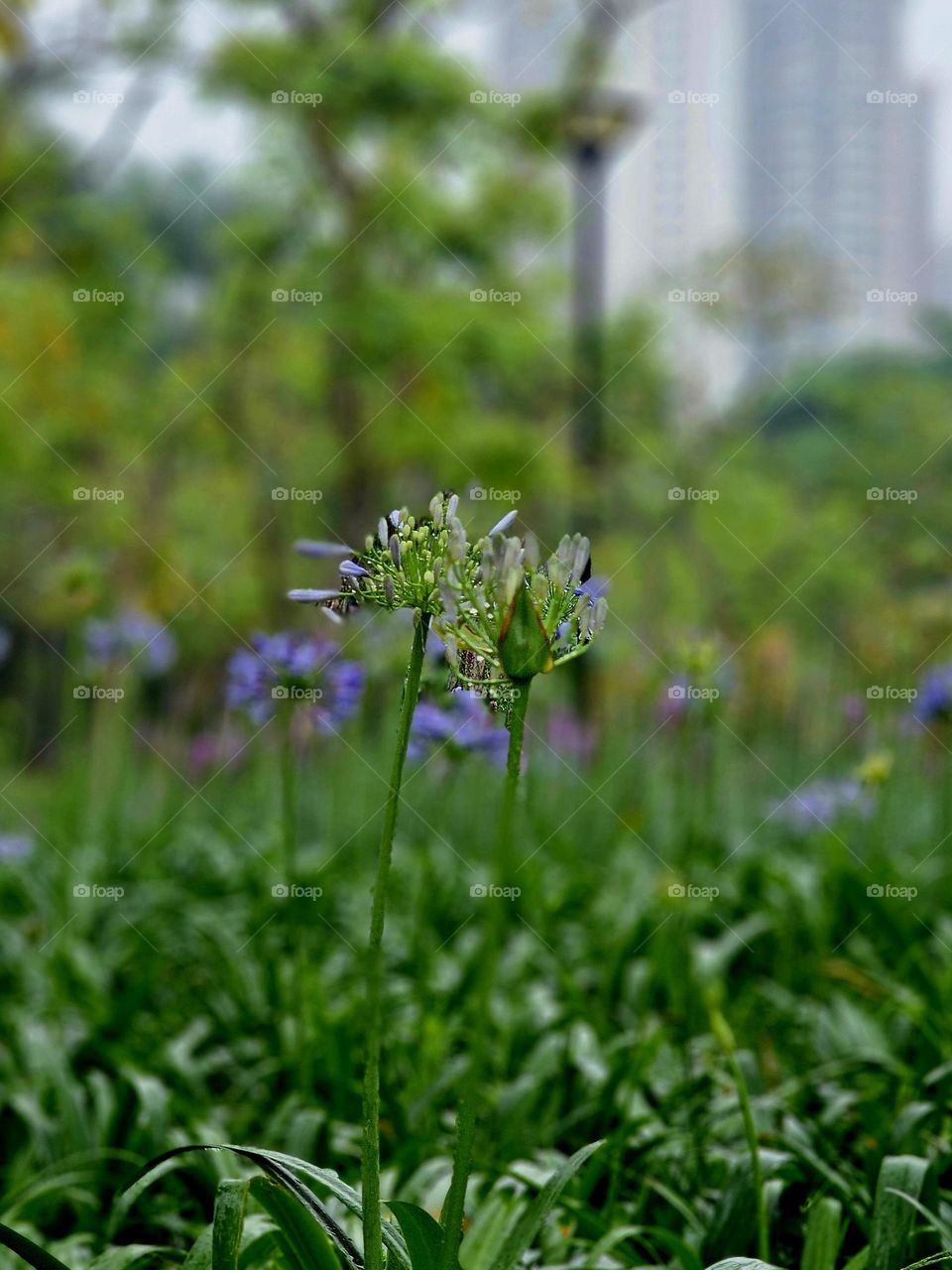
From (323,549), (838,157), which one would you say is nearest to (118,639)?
(323,549)

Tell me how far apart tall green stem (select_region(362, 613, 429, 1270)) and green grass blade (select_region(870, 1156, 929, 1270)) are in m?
0.65

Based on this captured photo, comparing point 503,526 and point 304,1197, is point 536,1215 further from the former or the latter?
point 503,526

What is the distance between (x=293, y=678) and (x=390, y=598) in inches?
49.9

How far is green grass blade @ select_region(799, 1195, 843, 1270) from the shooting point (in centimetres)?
159

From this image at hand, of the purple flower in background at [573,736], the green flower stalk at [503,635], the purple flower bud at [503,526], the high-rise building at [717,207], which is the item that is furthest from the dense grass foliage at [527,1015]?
the high-rise building at [717,207]

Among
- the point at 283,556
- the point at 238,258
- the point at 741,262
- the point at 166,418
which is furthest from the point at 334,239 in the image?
the point at 741,262

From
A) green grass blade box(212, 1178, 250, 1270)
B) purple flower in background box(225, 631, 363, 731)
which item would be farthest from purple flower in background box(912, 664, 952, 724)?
green grass blade box(212, 1178, 250, 1270)

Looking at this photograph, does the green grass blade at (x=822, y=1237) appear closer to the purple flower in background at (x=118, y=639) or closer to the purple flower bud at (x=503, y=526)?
the purple flower bud at (x=503, y=526)

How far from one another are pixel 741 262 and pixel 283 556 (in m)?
5.91

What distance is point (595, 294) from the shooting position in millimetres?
8141

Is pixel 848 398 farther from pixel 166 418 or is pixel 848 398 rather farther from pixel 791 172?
pixel 791 172

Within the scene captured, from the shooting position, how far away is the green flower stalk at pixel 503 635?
115 cm

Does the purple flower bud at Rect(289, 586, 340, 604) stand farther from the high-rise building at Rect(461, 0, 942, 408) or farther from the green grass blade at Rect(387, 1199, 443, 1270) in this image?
the high-rise building at Rect(461, 0, 942, 408)

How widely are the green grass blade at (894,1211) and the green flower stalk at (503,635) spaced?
0.61m
